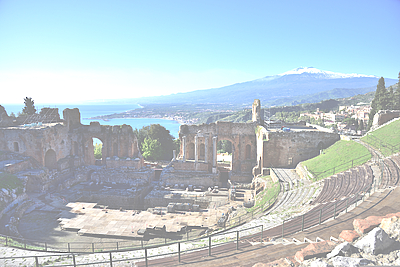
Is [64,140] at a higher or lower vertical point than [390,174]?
higher

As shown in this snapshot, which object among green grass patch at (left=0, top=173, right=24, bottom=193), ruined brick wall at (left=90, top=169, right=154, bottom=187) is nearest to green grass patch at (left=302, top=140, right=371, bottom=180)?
ruined brick wall at (left=90, top=169, right=154, bottom=187)

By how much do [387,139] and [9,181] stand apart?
33.9 m

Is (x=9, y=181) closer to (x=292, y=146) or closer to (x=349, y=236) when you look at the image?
(x=349, y=236)

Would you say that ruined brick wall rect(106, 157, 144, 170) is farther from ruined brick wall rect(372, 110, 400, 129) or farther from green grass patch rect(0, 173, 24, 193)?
ruined brick wall rect(372, 110, 400, 129)

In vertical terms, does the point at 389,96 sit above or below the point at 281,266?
above

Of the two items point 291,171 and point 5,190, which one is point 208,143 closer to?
point 291,171

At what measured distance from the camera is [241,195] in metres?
25.0

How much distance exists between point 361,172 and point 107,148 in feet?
93.6

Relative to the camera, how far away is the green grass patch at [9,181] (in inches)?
861

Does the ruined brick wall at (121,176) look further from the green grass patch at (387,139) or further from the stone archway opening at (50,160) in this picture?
the green grass patch at (387,139)

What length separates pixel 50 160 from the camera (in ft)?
99.1

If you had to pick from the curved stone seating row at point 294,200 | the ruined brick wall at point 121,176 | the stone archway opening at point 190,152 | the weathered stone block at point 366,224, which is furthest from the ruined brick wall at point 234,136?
the weathered stone block at point 366,224

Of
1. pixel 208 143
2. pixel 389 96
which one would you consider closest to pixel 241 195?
pixel 208 143

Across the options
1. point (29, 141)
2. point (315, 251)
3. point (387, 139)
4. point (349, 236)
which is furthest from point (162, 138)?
point (315, 251)
